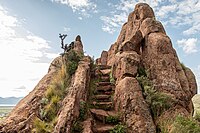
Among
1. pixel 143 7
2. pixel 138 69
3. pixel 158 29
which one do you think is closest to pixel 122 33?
pixel 143 7

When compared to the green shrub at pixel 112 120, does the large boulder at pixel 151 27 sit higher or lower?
higher

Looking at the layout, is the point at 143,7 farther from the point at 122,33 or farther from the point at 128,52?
the point at 128,52

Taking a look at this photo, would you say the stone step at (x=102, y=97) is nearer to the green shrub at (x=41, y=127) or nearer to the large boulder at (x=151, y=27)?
the green shrub at (x=41, y=127)

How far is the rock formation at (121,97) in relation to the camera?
11.8 m

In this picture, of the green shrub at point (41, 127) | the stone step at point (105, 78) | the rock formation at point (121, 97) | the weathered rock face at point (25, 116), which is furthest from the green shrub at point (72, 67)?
the green shrub at point (41, 127)

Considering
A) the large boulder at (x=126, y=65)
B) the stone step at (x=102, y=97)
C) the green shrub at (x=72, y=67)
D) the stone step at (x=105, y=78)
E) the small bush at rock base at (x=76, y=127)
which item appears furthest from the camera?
the stone step at (x=105, y=78)

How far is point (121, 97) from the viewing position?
13.9m

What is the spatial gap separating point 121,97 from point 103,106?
1394mm

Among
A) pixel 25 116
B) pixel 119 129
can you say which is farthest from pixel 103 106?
pixel 25 116

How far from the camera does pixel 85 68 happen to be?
1625cm

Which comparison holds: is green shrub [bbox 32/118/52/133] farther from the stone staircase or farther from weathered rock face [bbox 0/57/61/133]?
the stone staircase

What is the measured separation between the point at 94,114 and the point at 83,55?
7.56 metres

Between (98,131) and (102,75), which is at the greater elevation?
(102,75)

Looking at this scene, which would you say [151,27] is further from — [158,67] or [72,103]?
[72,103]
